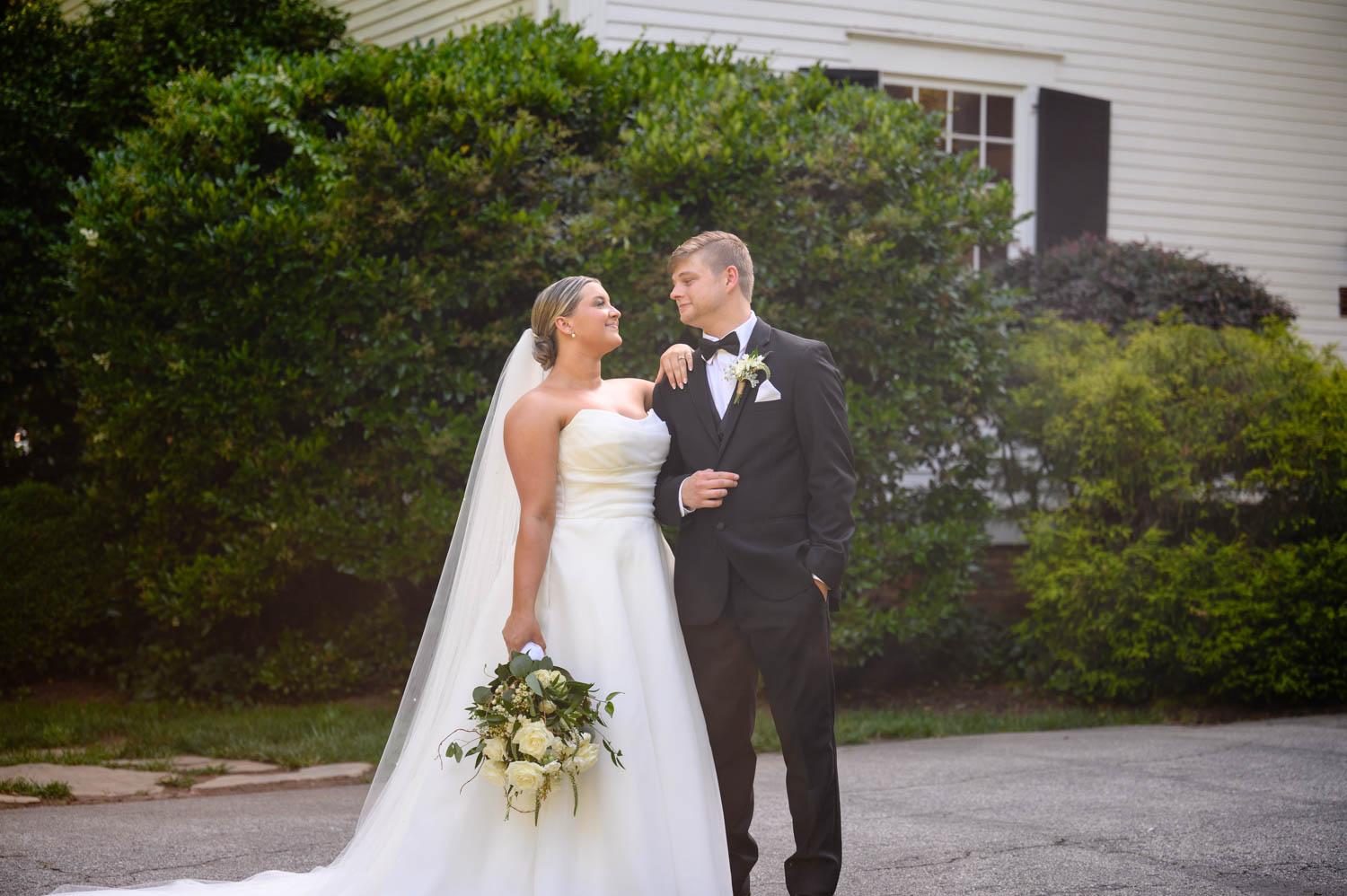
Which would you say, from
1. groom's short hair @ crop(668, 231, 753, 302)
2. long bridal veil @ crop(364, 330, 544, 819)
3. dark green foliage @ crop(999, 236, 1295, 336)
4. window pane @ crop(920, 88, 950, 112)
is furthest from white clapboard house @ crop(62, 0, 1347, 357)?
groom's short hair @ crop(668, 231, 753, 302)

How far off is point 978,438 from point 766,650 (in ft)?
15.4

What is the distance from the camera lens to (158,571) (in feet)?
25.2

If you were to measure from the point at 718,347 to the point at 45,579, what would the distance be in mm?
5917

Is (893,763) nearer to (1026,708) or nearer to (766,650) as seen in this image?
(1026,708)

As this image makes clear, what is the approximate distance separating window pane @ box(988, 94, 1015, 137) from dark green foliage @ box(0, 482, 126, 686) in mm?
7878

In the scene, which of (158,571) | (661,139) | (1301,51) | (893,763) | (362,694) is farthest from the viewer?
(1301,51)

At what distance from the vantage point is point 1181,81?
11500mm

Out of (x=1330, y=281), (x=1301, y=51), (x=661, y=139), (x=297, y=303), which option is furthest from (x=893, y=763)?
(x=1301, y=51)

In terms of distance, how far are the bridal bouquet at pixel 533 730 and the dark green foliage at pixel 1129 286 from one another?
6505 millimetres

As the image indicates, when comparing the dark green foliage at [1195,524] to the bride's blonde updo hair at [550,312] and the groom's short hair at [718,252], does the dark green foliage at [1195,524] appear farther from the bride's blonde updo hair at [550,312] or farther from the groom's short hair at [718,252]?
the bride's blonde updo hair at [550,312]

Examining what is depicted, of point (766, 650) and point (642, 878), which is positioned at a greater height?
point (766, 650)

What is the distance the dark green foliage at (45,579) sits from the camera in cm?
804

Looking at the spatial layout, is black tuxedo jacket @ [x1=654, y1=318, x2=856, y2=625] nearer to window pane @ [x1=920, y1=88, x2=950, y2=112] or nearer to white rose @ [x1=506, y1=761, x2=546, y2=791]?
white rose @ [x1=506, y1=761, x2=546, y2=791]

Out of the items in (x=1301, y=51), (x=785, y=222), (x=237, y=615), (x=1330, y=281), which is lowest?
(x=237, y=615)
